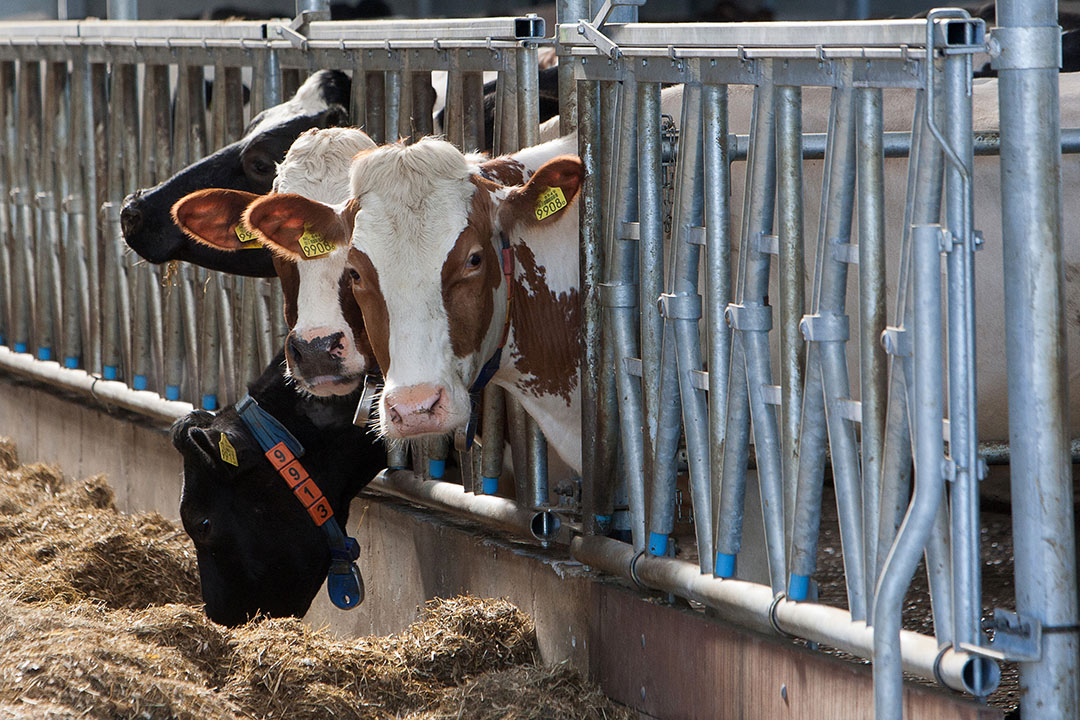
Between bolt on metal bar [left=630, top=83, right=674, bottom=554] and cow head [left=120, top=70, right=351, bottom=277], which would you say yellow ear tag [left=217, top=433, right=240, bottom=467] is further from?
bolt on metal bar [left=630, top=83, right=674, bottom=554]

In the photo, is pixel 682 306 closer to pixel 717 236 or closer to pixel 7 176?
pixel 717 236

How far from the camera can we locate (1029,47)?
8.97 ft

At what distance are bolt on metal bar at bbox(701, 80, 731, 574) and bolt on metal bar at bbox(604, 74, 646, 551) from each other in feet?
1.21

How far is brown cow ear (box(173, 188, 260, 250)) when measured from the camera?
4613mm

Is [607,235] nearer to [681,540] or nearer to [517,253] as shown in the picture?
[517,253]

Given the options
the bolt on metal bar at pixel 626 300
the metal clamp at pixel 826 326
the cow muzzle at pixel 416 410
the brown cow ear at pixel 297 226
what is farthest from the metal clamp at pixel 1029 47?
the brown cow ear at pixel 297 226

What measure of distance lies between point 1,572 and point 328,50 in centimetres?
238

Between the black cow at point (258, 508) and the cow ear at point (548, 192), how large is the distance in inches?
44.9

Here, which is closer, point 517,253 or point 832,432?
point 832,432

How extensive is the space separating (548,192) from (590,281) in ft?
0.96

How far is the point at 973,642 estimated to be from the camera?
283 cm

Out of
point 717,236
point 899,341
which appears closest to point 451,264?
point 717,236

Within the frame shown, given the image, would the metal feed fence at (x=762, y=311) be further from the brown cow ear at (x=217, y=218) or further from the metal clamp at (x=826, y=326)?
the brown cow ear at (x=217, y=218)

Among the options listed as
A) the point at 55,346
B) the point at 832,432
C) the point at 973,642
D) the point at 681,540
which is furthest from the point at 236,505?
the point at 55,346
